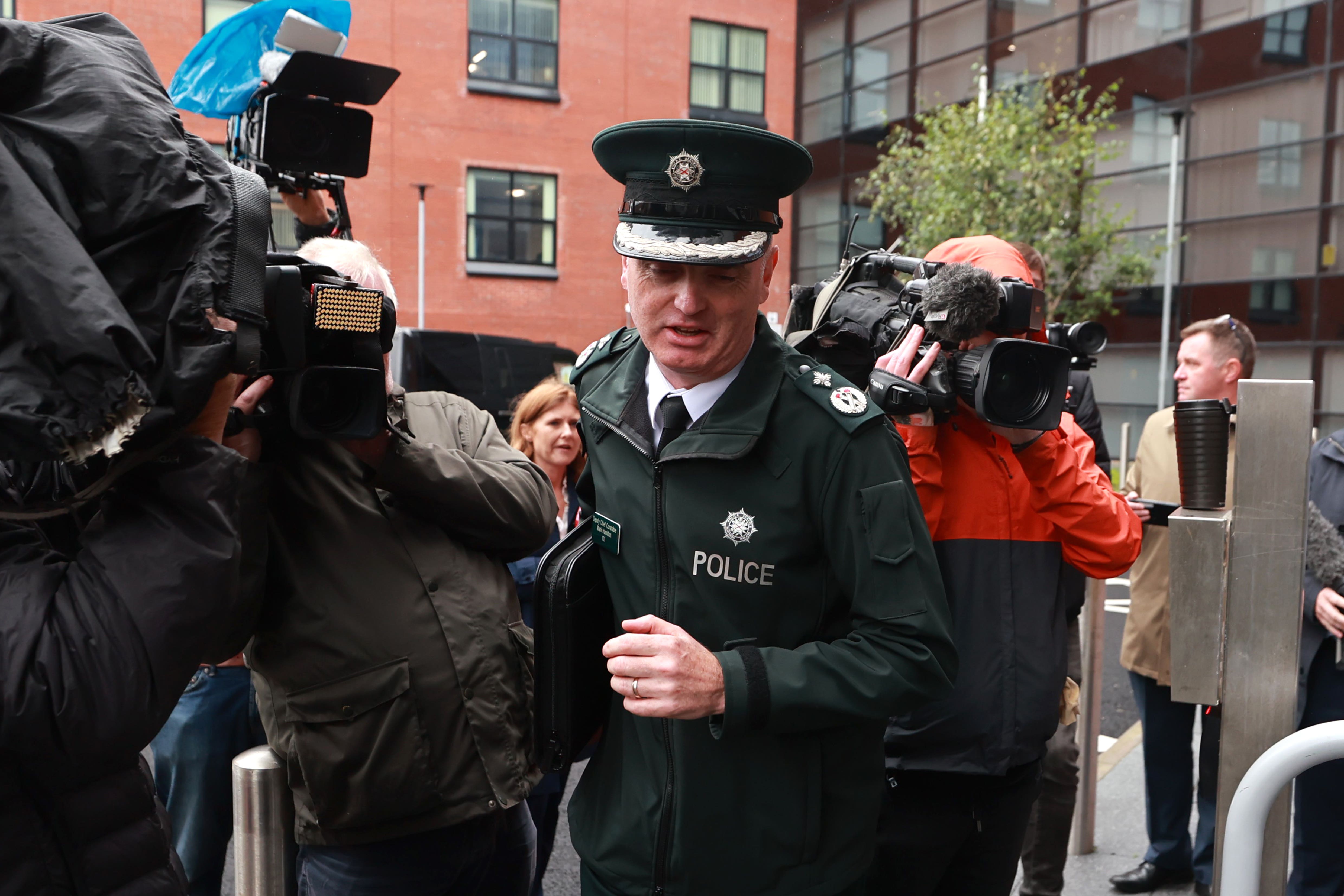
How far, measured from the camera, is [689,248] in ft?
5.47

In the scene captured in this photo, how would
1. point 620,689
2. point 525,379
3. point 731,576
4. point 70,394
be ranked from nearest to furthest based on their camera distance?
point 70,394, point 620,689, point 731,576, point 525,379

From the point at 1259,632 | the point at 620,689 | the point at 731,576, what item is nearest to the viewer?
the point at 620,689

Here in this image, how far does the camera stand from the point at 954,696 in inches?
85.8

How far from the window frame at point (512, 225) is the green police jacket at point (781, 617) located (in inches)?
795

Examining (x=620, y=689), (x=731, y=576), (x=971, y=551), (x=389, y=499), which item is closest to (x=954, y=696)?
(x=971, y=551)

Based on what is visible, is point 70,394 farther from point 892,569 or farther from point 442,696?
point 892,569

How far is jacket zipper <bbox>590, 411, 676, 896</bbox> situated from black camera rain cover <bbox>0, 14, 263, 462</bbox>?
0.71 meters

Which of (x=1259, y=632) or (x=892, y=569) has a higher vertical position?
(x=892, y=569)

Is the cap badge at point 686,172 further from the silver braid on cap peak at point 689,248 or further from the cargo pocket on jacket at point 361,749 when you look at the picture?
the cargo pocket on jacket at point 361,749

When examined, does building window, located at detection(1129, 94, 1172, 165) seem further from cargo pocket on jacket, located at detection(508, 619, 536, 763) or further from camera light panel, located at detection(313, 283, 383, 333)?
camera light panel, located at detection(313, 283, 383, 333)

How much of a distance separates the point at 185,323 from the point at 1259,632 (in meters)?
1.80

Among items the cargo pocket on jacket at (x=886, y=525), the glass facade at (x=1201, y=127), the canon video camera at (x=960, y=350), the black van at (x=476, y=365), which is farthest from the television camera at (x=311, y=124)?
the glass facade at (x=1201, y=127)

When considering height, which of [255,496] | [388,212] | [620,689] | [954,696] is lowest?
[954,696]

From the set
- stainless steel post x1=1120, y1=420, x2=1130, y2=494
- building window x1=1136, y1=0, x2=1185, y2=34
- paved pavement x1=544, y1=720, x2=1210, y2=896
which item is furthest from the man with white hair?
building window x1=1136, y1=0, x2=1185, y2=34
